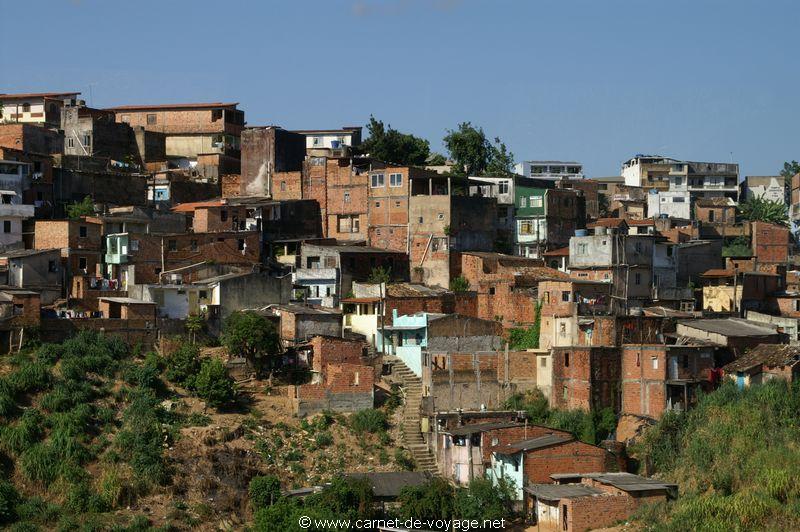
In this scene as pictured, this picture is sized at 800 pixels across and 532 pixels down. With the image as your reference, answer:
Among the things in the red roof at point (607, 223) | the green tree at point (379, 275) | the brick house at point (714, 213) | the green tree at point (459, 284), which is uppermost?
the brick house at point (714, 213)

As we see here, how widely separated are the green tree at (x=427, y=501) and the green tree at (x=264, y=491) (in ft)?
10.8

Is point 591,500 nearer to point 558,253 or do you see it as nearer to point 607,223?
point 558,253

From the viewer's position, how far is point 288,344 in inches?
1647

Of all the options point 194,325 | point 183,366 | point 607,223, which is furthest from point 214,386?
point 607,223

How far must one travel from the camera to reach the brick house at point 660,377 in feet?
126

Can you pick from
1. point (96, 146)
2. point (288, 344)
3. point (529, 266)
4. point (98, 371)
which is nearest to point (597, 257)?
point (529, 266)

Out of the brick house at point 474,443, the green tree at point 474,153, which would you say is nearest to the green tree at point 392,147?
the green tree at point 474,153

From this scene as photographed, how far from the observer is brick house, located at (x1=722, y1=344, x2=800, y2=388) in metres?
38.0

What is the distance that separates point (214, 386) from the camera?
38.3 metres

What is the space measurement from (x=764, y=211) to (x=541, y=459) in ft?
111

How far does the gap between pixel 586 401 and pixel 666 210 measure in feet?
91.2

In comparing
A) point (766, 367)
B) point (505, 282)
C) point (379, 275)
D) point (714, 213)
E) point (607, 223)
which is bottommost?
point (766, 367)

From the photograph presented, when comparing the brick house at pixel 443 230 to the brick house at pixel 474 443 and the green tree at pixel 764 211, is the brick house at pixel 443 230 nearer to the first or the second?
the brick house at pixel 474 443

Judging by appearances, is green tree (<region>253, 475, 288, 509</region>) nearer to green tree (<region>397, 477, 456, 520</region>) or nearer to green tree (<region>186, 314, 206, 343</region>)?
green tree (<region>397, 477, 456, 520</region>)
